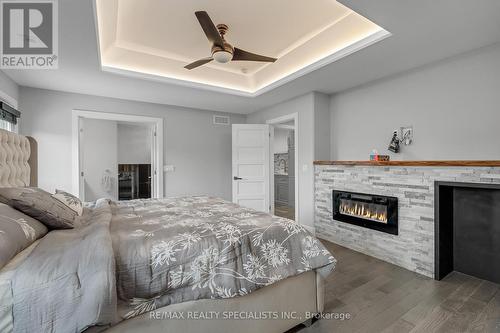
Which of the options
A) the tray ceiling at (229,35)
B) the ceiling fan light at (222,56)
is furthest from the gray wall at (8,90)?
the ceiling fan light at (222,56)

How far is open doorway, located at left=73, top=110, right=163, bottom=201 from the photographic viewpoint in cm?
396

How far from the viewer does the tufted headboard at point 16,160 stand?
202 cm

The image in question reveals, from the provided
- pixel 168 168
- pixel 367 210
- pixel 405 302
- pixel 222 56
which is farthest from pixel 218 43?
pixel 168 168

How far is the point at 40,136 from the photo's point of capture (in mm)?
3643

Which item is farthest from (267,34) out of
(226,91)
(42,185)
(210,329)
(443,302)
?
(42,185)

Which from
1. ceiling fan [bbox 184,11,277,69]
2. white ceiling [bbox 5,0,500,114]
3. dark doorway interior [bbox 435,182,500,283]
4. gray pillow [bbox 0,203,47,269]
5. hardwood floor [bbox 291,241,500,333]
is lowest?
hardwood floor [bbox 291,241,500,333]

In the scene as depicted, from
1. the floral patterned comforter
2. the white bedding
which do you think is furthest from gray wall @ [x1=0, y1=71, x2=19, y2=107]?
the white bedding

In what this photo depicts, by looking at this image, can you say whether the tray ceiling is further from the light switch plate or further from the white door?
the light switch plate

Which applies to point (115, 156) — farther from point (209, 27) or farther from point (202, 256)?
point (202, 256)

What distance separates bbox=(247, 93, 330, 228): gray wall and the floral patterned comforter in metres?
2.33

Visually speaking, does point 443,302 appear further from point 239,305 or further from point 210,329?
point 210,329

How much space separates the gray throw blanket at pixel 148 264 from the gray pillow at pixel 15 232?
2.8 inches

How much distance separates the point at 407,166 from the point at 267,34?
2308 millimetres

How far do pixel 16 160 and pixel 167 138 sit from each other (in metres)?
2.53
